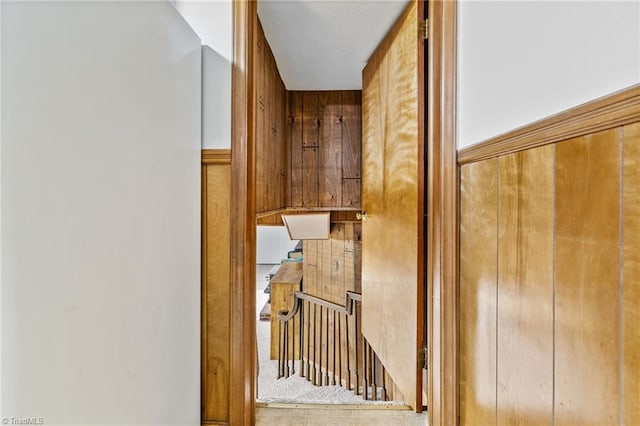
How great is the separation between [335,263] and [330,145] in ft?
3.38

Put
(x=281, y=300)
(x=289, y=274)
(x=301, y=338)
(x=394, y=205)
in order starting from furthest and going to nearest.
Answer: (x=289, y=274) < (x=281, y=300) < (x=301, y=338) < (x=394, y=205)

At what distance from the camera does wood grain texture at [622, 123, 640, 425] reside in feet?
1.54

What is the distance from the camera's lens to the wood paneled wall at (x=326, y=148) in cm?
277

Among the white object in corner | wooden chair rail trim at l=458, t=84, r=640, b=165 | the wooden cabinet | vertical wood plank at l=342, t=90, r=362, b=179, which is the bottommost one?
the wooden cabinet

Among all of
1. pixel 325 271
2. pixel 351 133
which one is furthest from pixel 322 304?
pixel 351 133

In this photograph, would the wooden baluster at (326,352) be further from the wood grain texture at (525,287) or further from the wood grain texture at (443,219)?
the wood grain texture at (525,287)

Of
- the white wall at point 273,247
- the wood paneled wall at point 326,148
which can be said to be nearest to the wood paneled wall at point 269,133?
the wood paneled wall at point 326,148

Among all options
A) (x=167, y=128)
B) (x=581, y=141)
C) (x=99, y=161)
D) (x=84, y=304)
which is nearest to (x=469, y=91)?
(x=581, y=141)

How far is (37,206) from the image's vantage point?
542 millimetres

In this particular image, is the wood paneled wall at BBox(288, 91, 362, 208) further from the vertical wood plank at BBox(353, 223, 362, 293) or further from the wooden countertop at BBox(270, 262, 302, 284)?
the wooden countertop at BBox(270, 262, 302, 284)

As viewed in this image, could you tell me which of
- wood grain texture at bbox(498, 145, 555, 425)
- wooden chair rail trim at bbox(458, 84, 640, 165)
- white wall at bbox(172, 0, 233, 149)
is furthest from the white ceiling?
wood grain texture at bbox(498, 145, 555, 425)

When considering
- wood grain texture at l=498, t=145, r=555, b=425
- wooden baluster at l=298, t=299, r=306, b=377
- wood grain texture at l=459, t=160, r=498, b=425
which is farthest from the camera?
wooden baluster at l=298, t=299, r=306, b=377

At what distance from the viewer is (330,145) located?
2.78m

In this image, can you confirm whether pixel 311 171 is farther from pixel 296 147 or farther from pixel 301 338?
pixel 301 338
